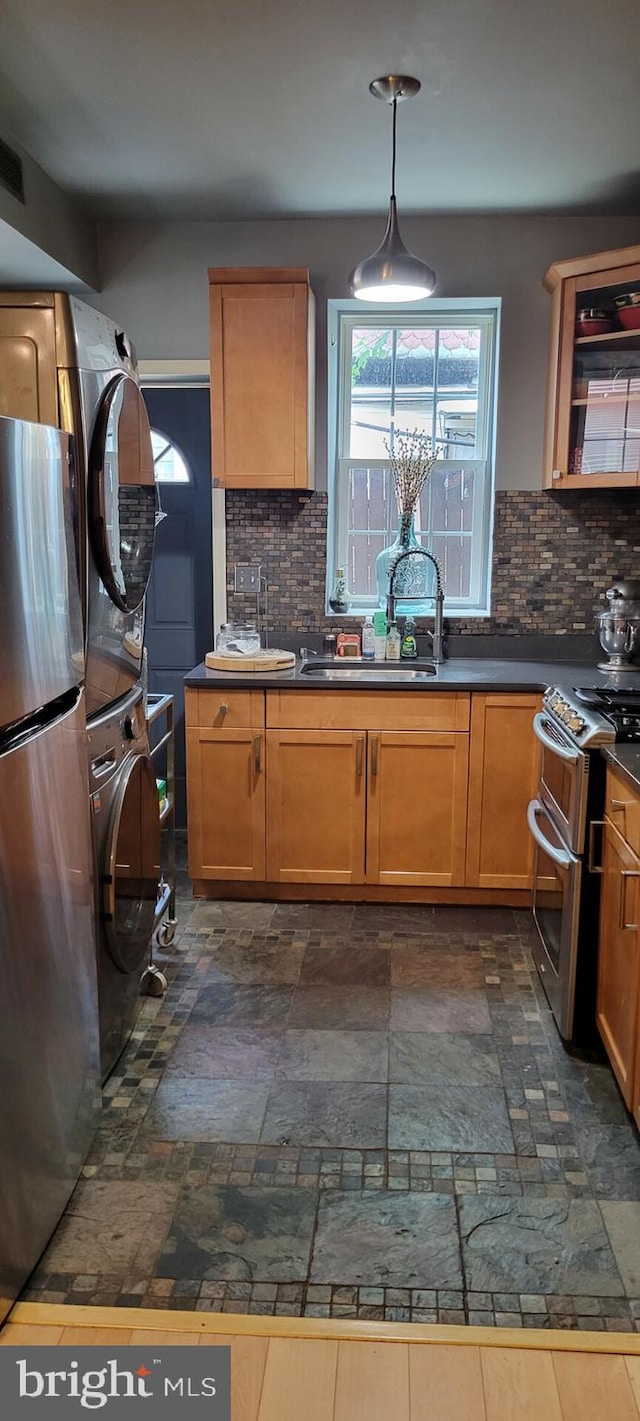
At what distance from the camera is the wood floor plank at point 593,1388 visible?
1.57 metres

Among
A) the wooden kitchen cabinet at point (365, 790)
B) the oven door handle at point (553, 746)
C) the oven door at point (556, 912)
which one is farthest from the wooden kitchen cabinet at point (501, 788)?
the oven door at point (556, 912)

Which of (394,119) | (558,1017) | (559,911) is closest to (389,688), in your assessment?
(559,911)

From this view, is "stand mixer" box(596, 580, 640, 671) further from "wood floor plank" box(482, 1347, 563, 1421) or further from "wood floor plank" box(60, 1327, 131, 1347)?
"wood floor plank" box(60, 1327, 131, 1347)

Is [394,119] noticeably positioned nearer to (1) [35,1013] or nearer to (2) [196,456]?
(2) [196,456]

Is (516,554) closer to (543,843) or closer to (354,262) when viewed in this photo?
(354,262)

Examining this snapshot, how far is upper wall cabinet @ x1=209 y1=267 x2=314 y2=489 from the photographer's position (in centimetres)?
357

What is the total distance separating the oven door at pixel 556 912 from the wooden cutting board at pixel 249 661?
108 centimetres

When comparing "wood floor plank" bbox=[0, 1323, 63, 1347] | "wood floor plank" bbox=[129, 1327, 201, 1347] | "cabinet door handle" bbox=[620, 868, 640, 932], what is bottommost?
"wood floor plank" bbox=[129, 1327, 201, 1347]

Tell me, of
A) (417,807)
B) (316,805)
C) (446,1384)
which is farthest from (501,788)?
(446,1384)

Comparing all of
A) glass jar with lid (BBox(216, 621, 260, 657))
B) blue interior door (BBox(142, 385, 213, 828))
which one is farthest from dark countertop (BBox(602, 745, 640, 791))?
blue interior door (BBox(142, 385, 213, 828))

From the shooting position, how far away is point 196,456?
13.6ft

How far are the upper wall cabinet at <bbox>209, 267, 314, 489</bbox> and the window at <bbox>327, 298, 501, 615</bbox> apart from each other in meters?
0.37

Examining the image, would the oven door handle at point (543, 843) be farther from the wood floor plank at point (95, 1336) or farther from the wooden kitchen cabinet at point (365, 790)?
the wood floor plank at point (95, 1336)

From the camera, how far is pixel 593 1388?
162 centimetres
